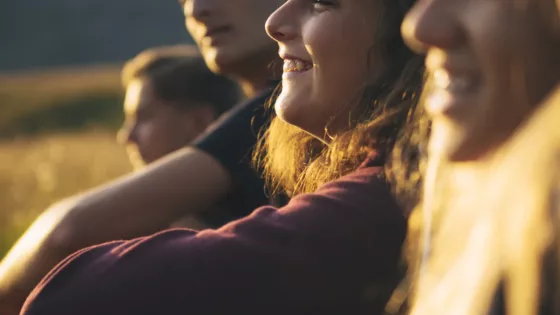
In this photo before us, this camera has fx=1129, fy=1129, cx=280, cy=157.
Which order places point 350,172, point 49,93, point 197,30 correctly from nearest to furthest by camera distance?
1. point 350,172
2. point 197,30
3. point 49,93

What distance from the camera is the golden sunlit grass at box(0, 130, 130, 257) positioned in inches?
321

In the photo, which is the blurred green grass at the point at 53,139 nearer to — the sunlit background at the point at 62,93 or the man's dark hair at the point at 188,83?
the sunlit background at the point at 62,93

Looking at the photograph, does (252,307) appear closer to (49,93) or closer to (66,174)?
(66,174)

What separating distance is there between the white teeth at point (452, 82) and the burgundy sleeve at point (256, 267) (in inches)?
13.3

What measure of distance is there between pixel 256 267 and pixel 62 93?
3165 cm

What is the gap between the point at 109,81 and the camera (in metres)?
34.8

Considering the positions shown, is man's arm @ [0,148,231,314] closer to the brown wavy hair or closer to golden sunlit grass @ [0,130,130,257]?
the brown wavy hair

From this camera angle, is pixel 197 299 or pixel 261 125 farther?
pixel 261 125

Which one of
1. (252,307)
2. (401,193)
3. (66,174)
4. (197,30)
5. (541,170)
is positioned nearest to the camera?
(541,170)

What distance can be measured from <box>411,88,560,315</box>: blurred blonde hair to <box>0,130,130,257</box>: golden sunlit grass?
17.8ft

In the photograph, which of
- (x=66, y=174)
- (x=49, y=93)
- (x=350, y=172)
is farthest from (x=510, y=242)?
(x=49, y=93)

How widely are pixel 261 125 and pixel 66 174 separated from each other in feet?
29.6

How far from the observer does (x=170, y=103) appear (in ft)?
15.7

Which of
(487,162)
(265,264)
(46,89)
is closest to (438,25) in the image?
(487,162)
